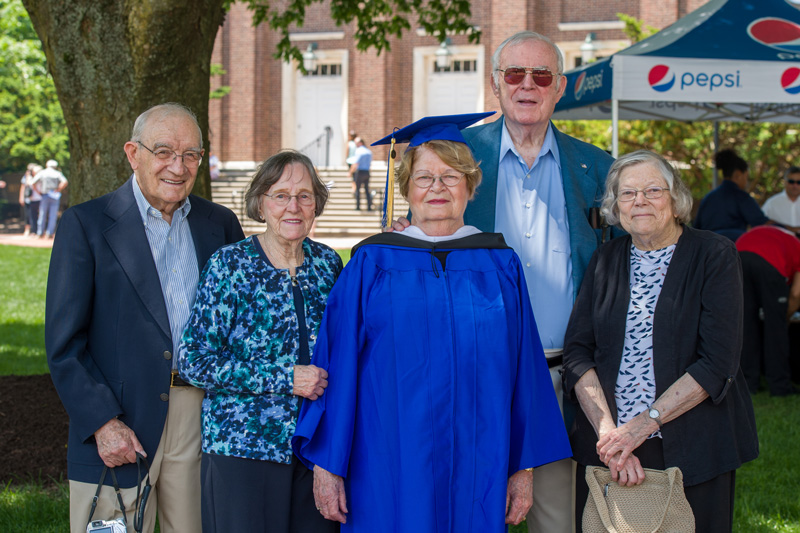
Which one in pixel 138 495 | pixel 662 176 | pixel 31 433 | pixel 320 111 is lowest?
pixel 31 433

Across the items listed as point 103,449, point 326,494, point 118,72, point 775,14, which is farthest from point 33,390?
point 775,14

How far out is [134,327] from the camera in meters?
2.97

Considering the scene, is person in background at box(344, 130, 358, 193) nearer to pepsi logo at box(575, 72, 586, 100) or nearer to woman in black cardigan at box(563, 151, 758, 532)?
pepsi logo at box(575, 72, 586, 100)

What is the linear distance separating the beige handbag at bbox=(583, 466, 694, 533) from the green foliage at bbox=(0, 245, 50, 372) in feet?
10.6

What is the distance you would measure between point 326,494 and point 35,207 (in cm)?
2321

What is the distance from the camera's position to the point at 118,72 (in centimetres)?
468

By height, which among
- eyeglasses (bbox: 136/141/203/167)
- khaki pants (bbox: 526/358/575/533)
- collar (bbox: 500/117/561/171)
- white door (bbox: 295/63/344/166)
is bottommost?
khaki pants (bbox: 526/358/575/533)

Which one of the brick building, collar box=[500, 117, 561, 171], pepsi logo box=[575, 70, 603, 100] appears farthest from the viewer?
the brick building

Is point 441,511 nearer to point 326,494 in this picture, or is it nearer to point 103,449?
point 326,494

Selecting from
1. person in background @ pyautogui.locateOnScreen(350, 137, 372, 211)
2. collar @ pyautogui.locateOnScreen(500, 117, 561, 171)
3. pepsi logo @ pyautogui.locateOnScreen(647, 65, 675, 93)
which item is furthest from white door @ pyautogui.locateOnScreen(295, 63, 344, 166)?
collar @ pyautogui.locateOnScreen(500, 117, 561, 171)

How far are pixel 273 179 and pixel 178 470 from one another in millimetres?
1218

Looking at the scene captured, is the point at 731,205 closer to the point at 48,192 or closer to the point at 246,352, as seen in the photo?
the point at 246,352

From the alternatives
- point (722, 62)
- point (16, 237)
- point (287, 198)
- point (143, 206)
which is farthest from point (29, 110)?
point (287, 198)

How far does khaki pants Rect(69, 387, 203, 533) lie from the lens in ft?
10.1
